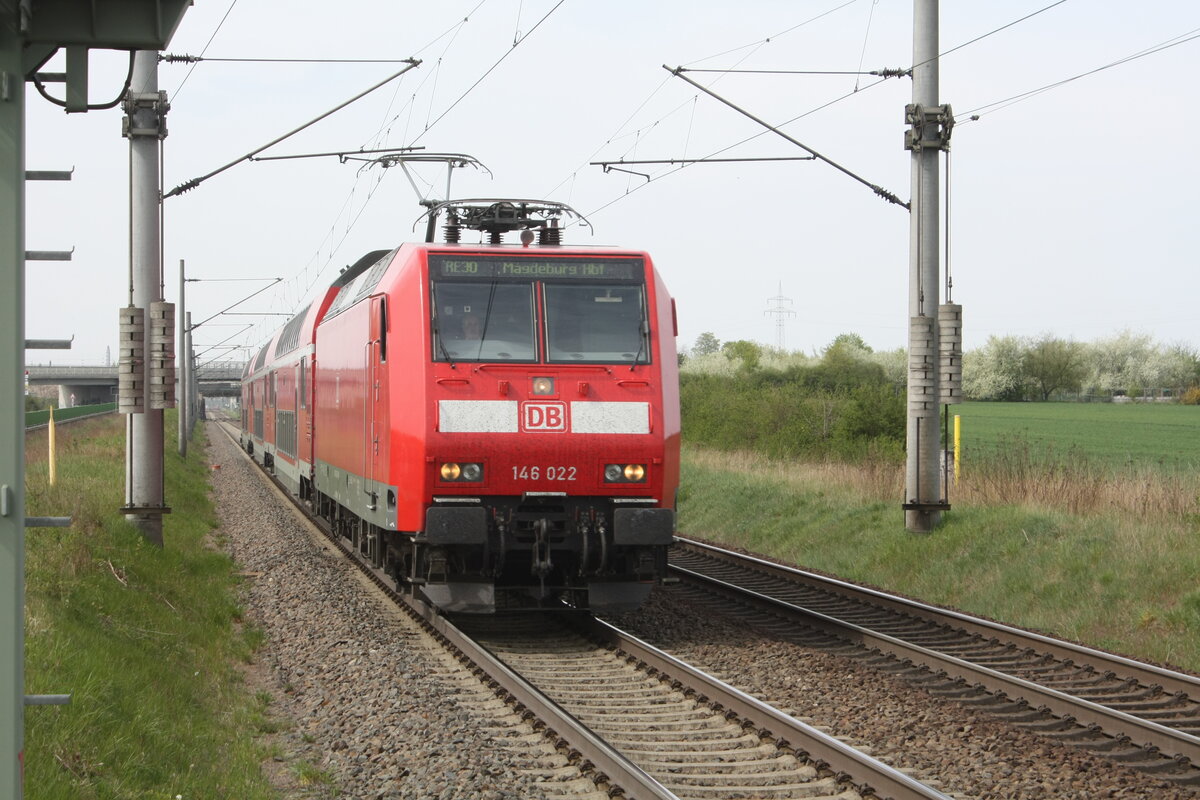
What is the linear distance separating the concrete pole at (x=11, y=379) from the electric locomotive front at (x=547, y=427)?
655cm

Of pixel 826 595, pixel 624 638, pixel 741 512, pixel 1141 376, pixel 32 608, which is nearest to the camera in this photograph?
pixel 32 608

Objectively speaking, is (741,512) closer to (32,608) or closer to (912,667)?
(912,667)

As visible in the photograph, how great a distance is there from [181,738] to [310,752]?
0.73 meters

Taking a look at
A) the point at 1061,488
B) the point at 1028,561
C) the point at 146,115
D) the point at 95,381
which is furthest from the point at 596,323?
the point at 95,381

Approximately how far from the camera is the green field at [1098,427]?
114ft

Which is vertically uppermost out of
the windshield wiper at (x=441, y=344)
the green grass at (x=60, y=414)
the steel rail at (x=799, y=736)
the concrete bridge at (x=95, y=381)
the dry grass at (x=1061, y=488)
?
the concrete bridge at (x=95, y=381)

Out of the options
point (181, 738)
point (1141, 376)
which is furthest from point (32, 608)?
point (1141, 376)

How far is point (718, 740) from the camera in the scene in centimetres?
730

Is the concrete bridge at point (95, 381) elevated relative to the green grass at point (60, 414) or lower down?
elevated

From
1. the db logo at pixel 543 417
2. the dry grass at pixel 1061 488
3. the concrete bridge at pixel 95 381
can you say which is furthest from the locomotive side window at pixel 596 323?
the concrete bridge at pixel 95 381

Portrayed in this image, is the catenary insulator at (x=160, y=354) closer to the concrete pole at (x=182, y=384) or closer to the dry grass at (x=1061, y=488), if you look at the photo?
the dry grass at (x=1061, y=488)

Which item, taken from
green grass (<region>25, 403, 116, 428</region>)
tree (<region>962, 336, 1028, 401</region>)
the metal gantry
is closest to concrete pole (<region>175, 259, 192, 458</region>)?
green grass (<region>25, 403, 116, 428</region>)

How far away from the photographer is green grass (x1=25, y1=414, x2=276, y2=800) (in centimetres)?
620

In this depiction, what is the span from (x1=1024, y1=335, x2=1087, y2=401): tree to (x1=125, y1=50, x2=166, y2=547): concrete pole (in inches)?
2397
